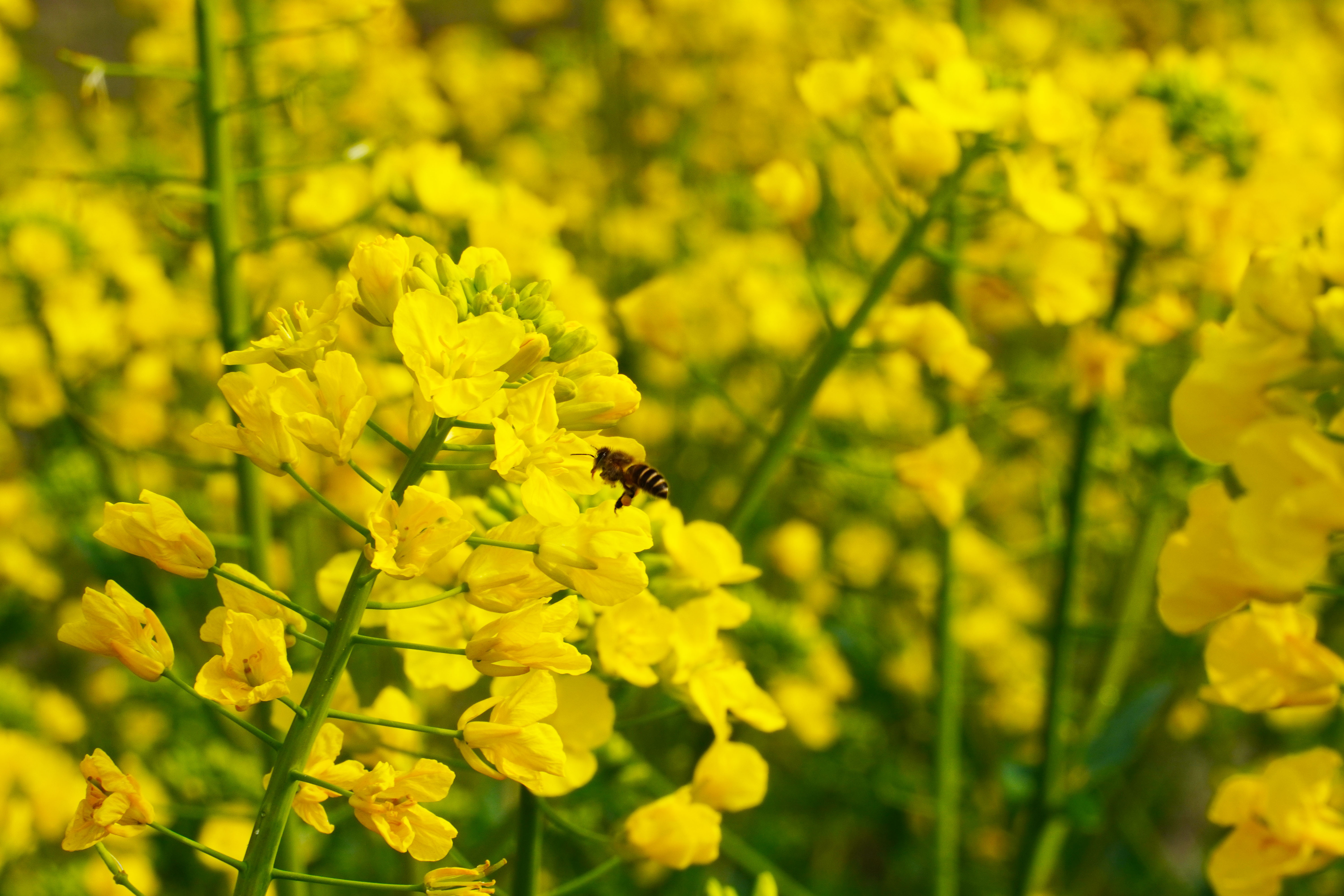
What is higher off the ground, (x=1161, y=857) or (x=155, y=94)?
(x=155, y=94)

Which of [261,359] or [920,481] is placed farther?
[920,481]

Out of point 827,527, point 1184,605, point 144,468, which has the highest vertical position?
point 1184,605

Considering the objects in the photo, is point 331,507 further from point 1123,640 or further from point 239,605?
point 1123,640

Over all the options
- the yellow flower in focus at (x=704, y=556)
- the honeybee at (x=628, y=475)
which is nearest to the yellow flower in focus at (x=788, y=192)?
the honeybee at (x=628, y=475)

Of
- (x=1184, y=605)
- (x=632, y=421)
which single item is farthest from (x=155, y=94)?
(x=1184, y=605)

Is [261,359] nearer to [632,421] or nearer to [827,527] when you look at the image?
[632,421]

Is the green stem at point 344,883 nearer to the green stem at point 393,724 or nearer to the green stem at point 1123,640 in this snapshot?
the green stem at point 393,724
